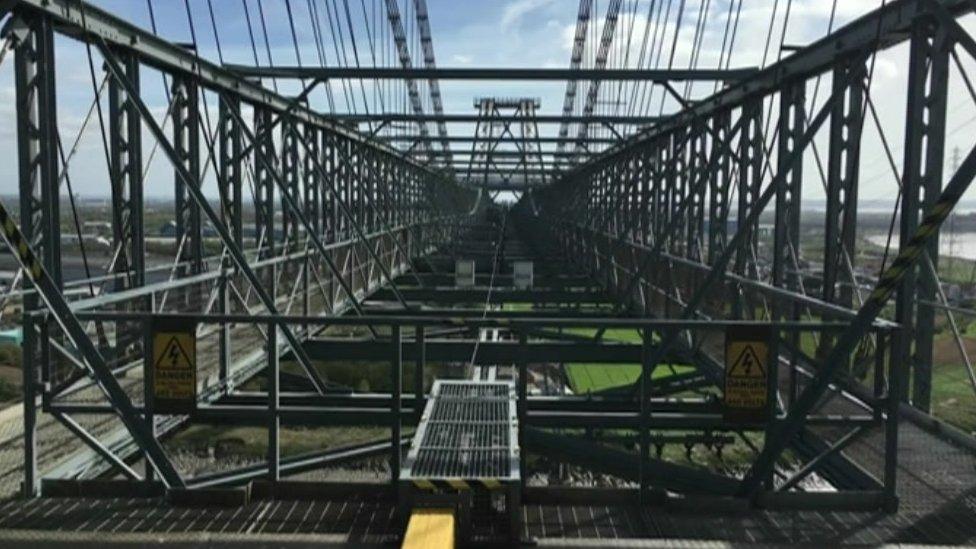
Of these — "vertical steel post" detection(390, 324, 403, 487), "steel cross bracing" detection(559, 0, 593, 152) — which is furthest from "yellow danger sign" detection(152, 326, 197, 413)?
"steel cross bracing" detection(559, 0, 593, 152)

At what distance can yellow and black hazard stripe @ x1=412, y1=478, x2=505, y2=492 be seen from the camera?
403cm

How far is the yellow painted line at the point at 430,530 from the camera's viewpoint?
3633mm

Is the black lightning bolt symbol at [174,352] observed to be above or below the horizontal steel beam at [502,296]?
above

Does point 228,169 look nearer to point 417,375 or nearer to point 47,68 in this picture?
point 47,68

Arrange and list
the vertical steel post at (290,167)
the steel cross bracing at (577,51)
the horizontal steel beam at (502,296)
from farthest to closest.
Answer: the steel cross bracing at (577,51) < the horizontal steel beam at (502,296) < the vertical steel post at (290,167)

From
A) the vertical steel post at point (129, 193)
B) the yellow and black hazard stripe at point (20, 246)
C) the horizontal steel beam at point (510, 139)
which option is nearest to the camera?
the yellow and black hazard stripe at point (20, 246)

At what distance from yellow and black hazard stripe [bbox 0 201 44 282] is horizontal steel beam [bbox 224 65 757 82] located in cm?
625

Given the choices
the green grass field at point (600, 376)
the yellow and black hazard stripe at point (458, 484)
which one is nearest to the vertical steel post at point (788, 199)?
the yellow and black hazard stripe at point (458, 484)

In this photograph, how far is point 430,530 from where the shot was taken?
3777 mm

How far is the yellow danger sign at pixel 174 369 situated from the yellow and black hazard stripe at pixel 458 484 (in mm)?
1788

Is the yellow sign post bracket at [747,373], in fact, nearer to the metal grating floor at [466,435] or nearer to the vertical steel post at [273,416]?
the metal grating floor at [466,435]

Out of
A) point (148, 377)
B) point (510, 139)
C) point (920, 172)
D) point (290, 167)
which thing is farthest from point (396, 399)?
point (510, 139)

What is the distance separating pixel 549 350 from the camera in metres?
9.71

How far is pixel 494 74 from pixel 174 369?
730 centimetres
